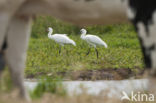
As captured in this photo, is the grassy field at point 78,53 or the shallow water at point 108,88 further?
the grassy field at point 78,53

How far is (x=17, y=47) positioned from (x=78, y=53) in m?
7.22

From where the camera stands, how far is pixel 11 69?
3412 millimetres

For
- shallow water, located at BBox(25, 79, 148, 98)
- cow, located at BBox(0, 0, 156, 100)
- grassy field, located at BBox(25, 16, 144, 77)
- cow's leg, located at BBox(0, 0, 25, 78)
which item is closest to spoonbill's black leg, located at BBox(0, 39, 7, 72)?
cow, located at BBox(0, 0, 156, 100)

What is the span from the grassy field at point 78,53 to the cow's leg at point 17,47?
13.7 ft

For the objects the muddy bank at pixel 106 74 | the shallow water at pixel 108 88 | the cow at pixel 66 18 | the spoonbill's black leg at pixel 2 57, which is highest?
the cow at pixel 66 18

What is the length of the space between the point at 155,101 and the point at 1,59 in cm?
161

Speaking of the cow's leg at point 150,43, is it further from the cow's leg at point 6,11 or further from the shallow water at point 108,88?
the cow's leg at point 6,11

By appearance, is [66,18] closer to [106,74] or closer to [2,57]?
[2,57]

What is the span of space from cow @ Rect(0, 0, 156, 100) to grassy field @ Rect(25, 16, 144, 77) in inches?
165

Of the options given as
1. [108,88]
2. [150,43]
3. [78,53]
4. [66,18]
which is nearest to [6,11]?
[66,18]

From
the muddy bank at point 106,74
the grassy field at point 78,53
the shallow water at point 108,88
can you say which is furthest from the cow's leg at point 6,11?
the muddy bank at point 106,74

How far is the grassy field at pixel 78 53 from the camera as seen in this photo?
29.8ft

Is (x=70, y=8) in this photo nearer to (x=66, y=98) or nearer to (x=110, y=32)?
(x=66, y=98)

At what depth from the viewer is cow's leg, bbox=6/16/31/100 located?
11.1ft
